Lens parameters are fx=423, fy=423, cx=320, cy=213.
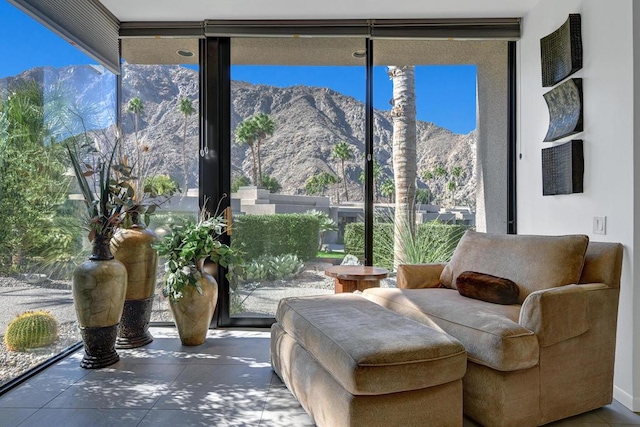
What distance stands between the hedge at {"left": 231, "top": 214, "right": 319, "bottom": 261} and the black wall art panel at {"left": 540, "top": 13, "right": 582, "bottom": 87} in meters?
2.24

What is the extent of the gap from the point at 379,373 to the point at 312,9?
3.03 meters

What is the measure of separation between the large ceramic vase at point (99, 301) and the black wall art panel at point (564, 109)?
3.30 m

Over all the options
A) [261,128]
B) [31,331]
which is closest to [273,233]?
[261,128]

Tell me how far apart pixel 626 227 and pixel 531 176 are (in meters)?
1.26

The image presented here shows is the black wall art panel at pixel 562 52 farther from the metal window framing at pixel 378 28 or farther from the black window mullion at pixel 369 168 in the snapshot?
the black window mullion at pixel 369 168

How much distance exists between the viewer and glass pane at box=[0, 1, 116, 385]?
8.54ft

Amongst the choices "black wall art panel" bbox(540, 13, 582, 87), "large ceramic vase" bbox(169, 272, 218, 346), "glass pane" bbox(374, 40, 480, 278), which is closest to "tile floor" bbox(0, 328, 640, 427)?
"large ceramic vase" bbox(169, 272, 218, 346)

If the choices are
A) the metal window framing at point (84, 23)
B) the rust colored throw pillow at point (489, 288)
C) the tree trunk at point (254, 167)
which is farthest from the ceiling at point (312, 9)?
the rust colored throw pillow at point (489, 288)

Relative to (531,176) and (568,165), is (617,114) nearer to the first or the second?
(568,165)

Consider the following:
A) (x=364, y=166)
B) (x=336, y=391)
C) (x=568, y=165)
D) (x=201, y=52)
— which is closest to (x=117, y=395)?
(x=336, y=391)

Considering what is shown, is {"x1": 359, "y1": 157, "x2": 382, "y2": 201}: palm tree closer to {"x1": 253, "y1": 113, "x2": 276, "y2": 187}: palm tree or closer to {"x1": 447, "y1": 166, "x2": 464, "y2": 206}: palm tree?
{"x1": 447, "y1": 166, "x2": 464, "y2": 206}: palm tree

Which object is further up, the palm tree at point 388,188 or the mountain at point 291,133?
the mountain at point 291,133

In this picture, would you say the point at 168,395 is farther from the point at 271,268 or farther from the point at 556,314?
the point at 556,314

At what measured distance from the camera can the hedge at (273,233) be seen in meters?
3.91
